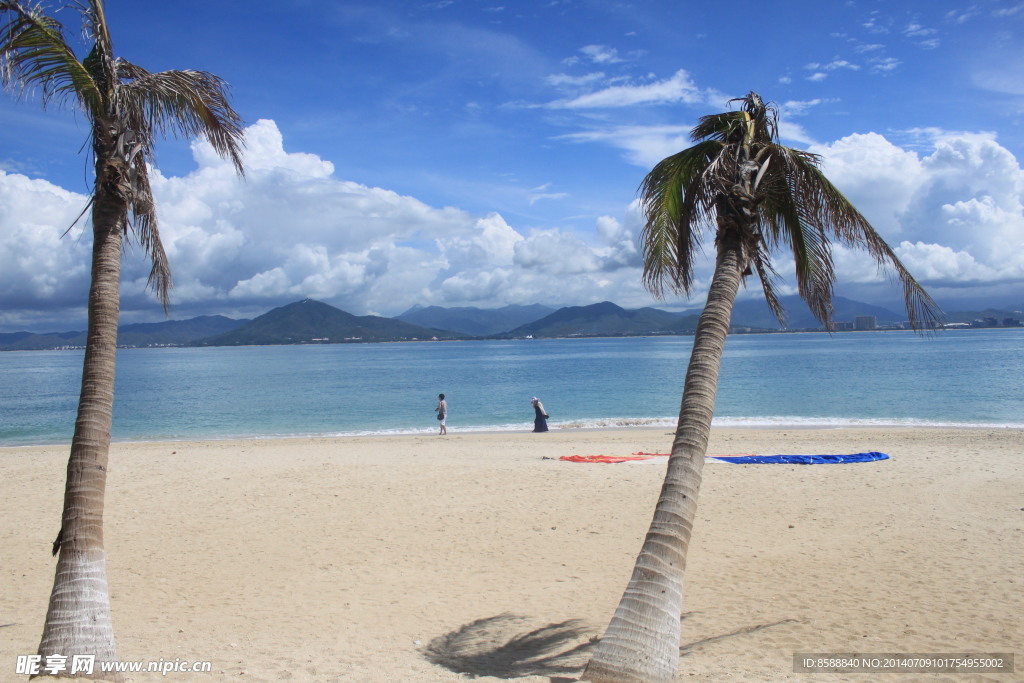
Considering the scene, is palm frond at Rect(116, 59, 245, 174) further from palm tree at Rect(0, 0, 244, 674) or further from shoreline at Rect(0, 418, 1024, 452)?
shoreline at Rect(0, 418, 1024, 452)

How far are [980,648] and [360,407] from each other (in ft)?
127

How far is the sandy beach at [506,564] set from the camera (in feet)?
Result: 21.1

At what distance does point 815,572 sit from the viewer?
27.7 feet

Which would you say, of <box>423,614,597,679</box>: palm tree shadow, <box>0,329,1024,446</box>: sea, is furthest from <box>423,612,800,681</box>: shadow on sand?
<box>0,329,1024,446</box>: sea

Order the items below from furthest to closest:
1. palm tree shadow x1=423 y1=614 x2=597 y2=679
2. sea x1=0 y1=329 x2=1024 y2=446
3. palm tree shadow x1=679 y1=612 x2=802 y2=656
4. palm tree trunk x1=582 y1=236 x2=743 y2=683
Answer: sea x1=0 y1=329 x2=1024 y2=446 → palm tree shadow x1=679 y1=612 x2=802 y2=656 → palm tree shadow x1=423 y1=614 x2=597 y2=679 → palm tree trunk x1=582 y1=236 x2=743 y2=683

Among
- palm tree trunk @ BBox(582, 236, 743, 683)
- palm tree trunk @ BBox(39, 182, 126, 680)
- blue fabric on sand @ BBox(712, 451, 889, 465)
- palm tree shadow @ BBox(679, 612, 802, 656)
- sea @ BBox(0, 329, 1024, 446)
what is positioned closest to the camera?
palm tree trunk @ BBox(582, 236, 743, 683)

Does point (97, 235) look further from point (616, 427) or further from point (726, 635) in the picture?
point (616, 427)

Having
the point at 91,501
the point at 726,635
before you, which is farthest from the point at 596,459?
the point at 91,501

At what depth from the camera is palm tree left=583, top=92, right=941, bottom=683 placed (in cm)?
477

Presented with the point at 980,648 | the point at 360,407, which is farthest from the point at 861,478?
the point at 360,407

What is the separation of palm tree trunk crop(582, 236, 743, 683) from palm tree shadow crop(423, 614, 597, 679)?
1.20 metres

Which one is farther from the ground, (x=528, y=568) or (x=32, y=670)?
(x=32, y=670)

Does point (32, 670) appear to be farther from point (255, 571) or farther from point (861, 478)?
point (861, 478)

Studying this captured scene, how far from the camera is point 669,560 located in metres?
4.89
